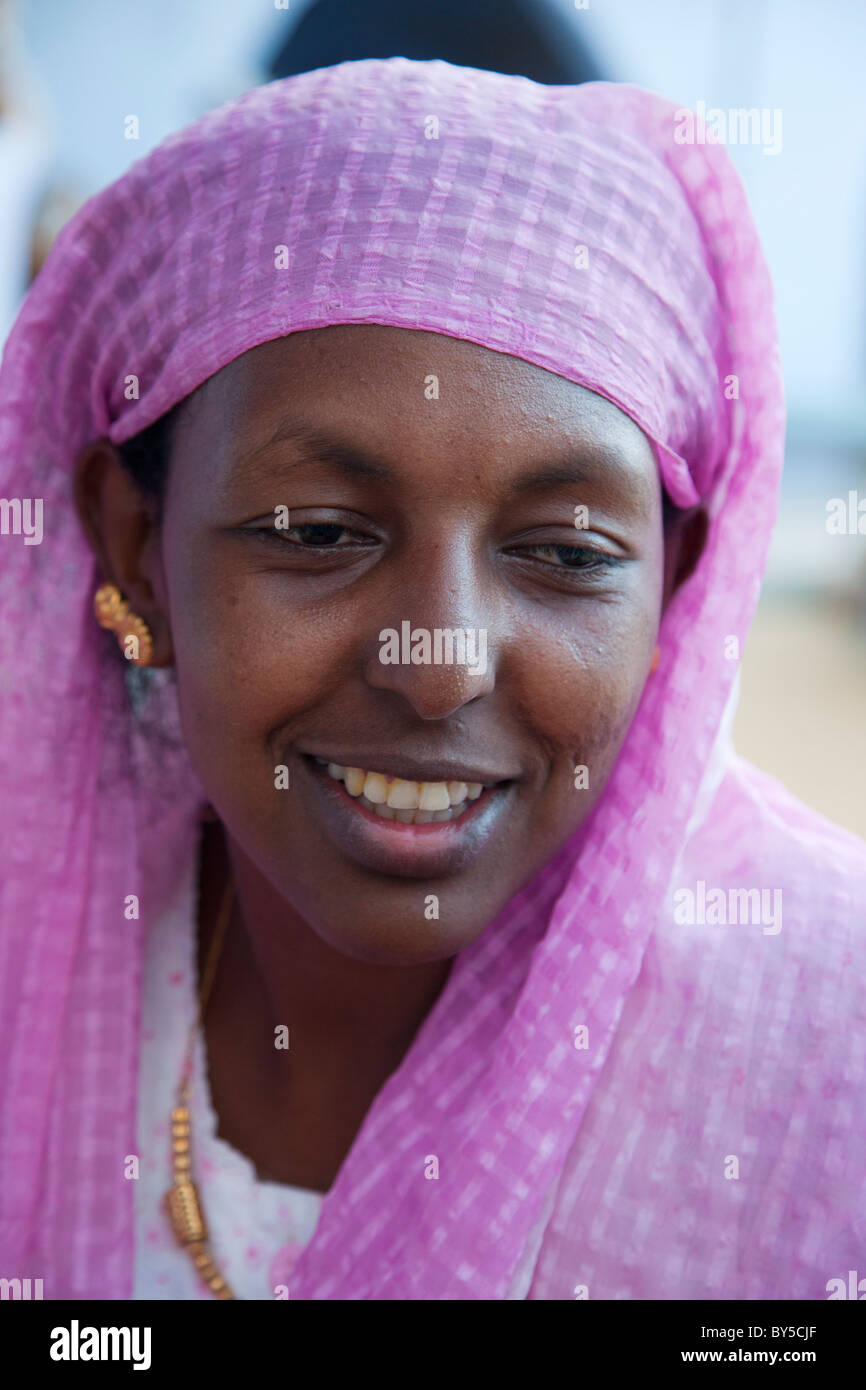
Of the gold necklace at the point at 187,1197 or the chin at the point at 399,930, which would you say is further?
the gold necklace at the point at 187,1197

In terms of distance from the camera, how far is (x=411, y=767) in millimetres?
1348

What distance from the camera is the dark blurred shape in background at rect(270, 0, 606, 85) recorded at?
159 inches

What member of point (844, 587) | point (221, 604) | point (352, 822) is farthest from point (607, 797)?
point (844, 587)

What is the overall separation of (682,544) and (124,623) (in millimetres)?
777

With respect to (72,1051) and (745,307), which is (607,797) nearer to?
(745,307)

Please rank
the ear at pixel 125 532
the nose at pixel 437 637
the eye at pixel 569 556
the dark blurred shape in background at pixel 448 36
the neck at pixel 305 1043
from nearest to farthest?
the nose at pixel 437 637 → the eye at pixel 569 556 → the ear at pixel 125 532 → the neck at pixel 305 1043 → the dark blurred shape in background at pixel 448 36

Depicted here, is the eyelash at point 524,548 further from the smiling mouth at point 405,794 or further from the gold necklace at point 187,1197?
the gold necklace at point 187,1197

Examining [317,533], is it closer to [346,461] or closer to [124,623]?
[346,461]

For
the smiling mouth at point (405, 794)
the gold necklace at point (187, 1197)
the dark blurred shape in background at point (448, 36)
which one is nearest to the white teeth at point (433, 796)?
the smiling mouth at point (405, 794)

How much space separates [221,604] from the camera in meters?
1.40

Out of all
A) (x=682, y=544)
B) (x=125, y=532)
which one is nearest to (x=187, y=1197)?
(x=125, y=532)

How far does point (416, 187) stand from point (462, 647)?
0.56 metres

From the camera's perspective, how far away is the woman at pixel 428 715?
134 centimetres

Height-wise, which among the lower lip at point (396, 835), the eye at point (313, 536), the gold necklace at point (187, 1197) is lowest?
the gold necklace at point (187, 1197)
